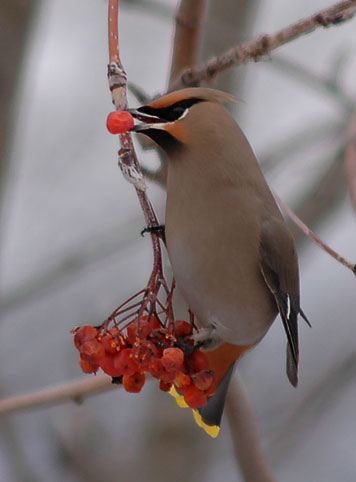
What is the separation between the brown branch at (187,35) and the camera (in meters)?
2.32

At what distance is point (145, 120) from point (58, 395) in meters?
0.74

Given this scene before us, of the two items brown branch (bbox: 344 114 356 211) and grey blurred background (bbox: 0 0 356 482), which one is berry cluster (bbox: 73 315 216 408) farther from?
grey blurred background (bbox: 0 0 356 482)

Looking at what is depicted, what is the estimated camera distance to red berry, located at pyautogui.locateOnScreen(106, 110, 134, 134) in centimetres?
161

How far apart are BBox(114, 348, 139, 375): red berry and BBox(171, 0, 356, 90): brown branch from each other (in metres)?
0.70

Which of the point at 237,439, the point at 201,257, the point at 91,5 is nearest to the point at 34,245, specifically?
the point at 91,5

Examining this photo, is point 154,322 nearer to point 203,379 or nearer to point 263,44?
point 203,379

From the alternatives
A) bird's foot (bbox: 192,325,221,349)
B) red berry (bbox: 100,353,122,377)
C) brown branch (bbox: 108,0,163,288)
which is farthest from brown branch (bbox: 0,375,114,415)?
brown branch (bbox: 108,0,163,288)

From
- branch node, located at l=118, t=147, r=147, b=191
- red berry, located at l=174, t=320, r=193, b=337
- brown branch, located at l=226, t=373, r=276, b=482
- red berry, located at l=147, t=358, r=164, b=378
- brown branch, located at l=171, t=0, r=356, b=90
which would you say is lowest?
brown branch, located at l=226, t=373, r=276, b=482

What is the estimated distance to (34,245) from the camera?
526 cm

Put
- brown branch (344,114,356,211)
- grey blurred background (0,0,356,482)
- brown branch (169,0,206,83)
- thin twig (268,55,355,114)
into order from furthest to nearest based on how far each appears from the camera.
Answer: grey blurred background (0,0,356,482) → thin twig (268,55,355,114) → brown branch (169,0,206,83) → brown branch (344,114,356,211)

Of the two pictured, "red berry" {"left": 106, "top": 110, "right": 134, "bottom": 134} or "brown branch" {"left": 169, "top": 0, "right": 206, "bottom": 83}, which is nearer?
"red berry" {"left": 106, "top": 110, "right": 134, "bottom": 134}

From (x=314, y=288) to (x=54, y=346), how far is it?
1416 millimetres

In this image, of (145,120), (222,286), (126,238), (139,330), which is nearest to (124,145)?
(145,120)

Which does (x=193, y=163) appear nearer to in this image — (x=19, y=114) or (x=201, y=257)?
(x=201, y=257)
